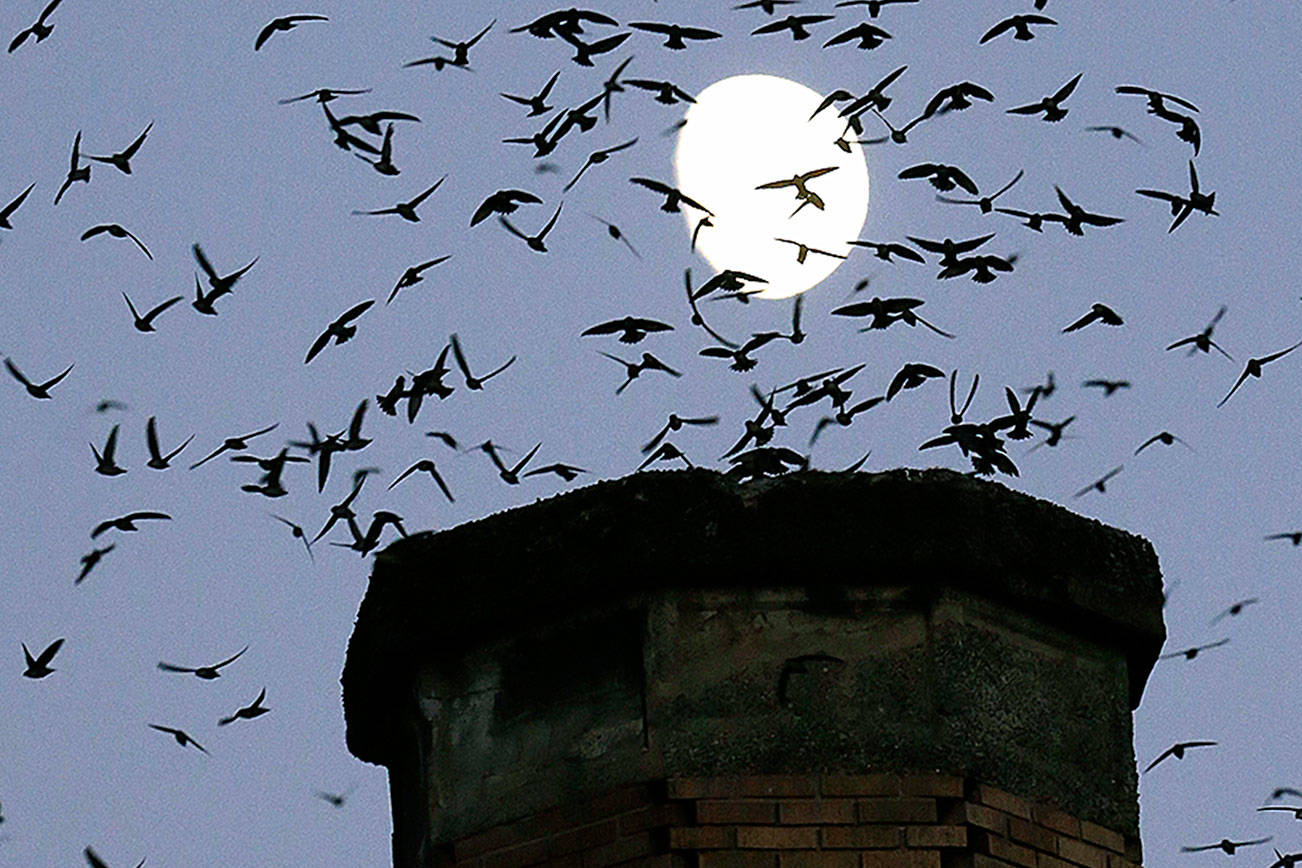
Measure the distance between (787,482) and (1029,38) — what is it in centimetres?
227

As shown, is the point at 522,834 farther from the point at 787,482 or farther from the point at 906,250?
the point at 906,250

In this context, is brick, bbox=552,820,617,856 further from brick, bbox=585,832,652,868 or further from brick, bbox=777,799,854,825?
brick, bbox=777,799,854,825

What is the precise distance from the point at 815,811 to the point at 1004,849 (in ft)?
1.60

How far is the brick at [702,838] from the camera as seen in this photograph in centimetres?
526

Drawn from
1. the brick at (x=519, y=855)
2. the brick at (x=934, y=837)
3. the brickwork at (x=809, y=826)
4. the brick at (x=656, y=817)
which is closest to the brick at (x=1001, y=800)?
the brickwork at (x=809, y=826)

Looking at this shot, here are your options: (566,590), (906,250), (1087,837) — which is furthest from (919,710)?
(906,250)

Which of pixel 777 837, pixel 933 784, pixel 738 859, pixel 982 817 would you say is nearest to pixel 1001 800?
pixel 982 817

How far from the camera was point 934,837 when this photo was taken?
5.28 m

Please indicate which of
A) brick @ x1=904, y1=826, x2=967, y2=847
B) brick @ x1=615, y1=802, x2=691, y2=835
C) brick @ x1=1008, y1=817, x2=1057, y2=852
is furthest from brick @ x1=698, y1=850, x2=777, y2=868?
brick @ x1=1008, y1=817, x2=1057, y2=852

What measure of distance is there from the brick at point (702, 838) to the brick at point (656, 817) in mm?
28

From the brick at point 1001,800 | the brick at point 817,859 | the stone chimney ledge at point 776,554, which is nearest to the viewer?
the brick at point 817,859

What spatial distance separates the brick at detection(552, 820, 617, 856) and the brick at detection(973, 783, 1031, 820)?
36.2 inches

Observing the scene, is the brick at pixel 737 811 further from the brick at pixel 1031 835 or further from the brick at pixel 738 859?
the brick at pixel 1031 835

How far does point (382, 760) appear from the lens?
20.5 ft
